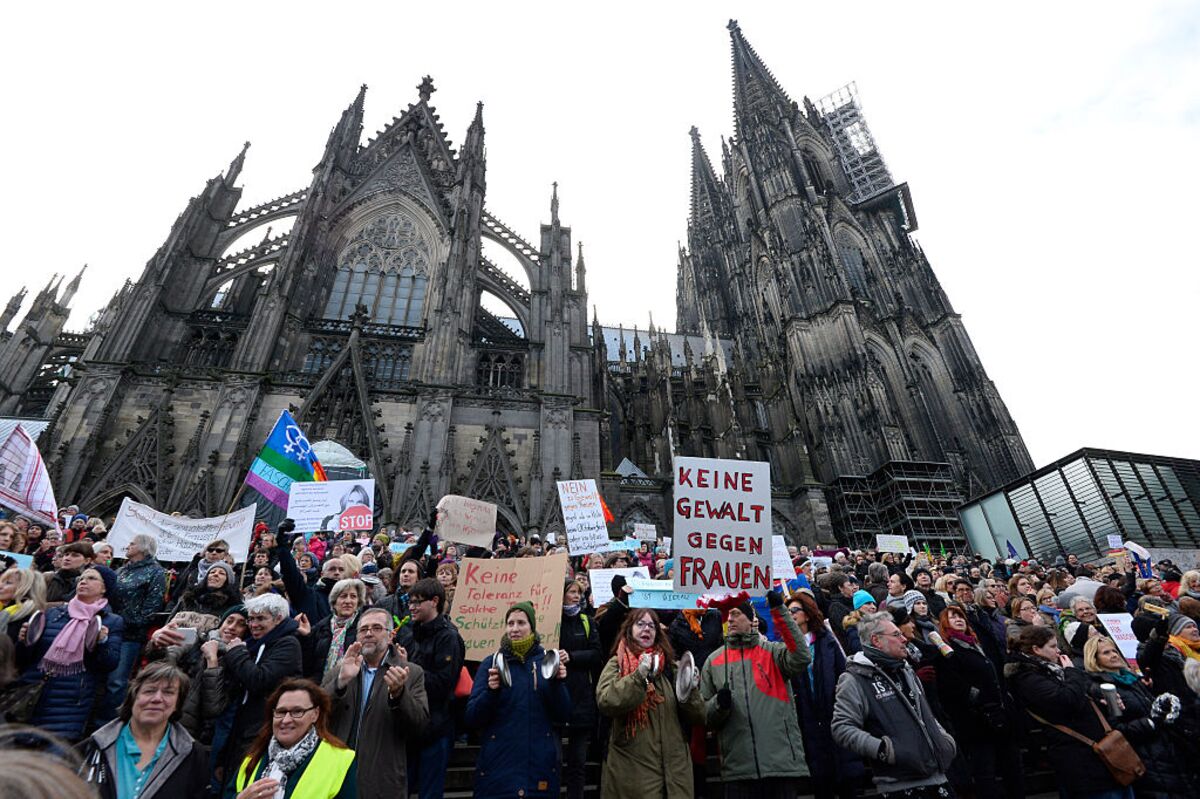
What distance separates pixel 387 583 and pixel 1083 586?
797 centimetres

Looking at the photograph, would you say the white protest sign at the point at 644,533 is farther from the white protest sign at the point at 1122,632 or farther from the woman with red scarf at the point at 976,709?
the woman with red scarf at the point at 976,709

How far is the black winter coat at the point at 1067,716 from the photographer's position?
3.65 meters

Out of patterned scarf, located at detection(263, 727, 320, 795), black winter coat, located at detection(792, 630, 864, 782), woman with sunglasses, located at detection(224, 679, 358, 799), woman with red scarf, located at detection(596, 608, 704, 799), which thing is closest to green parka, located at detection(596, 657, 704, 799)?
woman with red scarf, located at detection(596, 608, 704, 799)

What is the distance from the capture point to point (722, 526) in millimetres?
4789

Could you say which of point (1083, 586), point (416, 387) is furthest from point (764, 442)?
point (1083, 586)

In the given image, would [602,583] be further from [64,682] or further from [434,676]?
[64,682]

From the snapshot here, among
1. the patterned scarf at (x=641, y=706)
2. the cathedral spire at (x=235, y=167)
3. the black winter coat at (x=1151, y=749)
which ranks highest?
the cathedral spire at (x=235, y=167)

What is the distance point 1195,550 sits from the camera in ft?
60.7

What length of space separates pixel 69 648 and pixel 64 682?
0.26 metres

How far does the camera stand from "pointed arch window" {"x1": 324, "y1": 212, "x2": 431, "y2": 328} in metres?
23.5

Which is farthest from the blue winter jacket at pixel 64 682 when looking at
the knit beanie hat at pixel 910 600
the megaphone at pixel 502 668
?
Answer: the knit beanie hat at pixel 910 600

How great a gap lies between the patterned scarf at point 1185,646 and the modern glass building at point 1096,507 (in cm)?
1797

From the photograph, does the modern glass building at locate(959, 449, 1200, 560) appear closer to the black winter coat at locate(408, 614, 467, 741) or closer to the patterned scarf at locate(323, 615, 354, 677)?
the black winter coat at locate(408, 614, 467, 741)

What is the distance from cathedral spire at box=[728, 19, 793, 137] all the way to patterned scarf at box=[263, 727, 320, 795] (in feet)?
162
